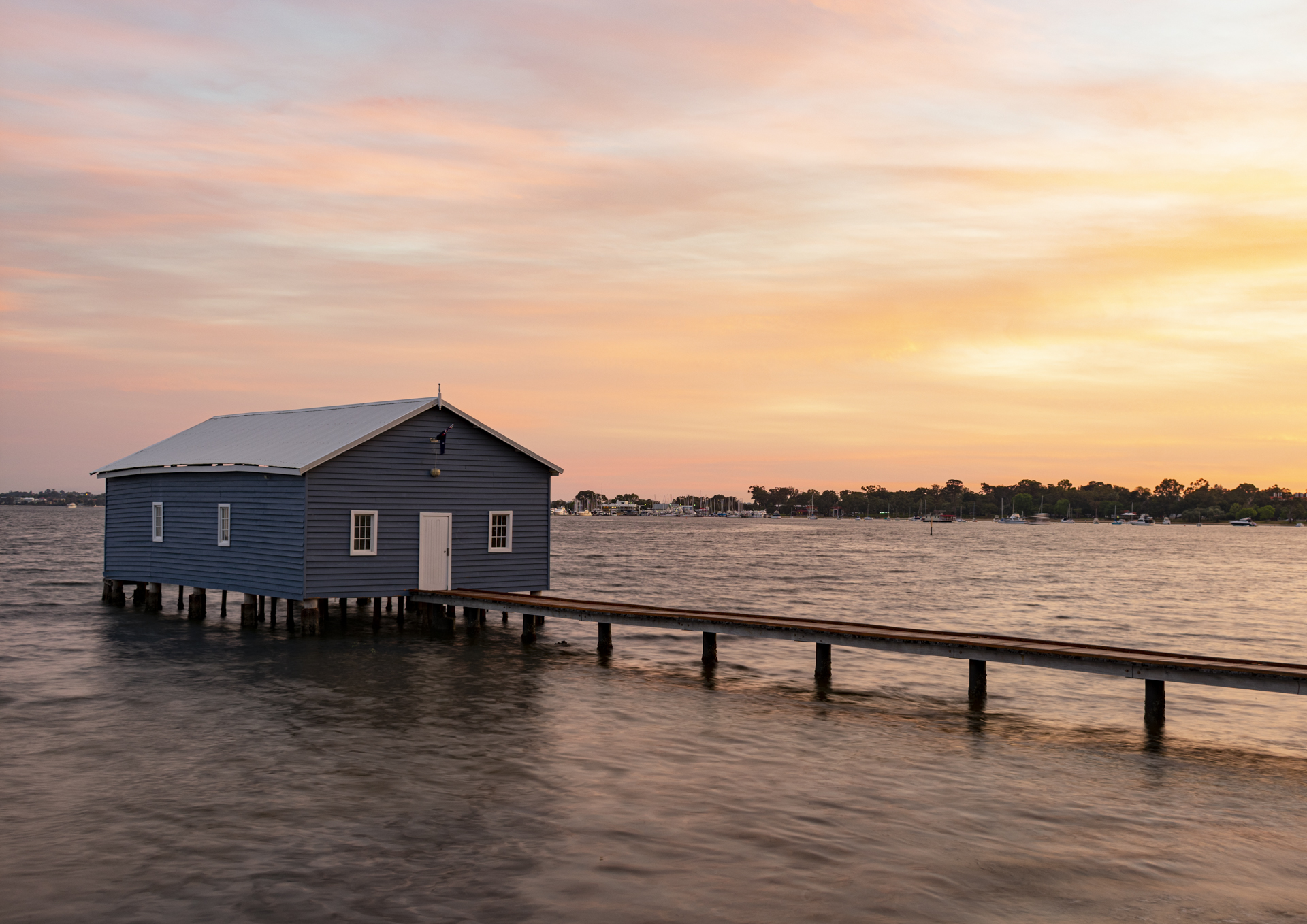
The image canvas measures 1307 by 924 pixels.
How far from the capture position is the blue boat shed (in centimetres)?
2838

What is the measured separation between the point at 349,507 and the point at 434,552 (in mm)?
2895

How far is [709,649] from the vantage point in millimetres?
26812

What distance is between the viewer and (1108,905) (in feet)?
35.6

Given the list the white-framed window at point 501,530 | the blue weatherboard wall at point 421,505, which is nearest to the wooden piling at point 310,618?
the blue weatherboard wall at point 421,505

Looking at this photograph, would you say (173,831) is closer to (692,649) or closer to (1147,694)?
(1147,694)

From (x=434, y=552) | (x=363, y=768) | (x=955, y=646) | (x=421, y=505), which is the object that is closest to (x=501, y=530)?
(x=434, y=552)

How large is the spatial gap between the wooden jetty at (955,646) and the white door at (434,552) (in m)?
0.58

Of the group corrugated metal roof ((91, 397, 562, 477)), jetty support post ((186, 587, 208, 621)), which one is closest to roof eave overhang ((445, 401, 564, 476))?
corrugated metal roof ((91, 397, 562, 477))

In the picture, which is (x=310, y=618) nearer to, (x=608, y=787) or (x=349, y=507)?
(x=349, y=507)

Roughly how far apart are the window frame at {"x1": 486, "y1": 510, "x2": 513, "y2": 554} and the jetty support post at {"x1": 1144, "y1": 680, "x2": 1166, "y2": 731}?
18.2m

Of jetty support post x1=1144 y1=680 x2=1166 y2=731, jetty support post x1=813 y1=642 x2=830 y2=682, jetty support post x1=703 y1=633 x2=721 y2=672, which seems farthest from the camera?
jetty support post x1=703 y1=633 x2=721 y2=672

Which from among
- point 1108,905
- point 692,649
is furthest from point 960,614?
point 1108,905

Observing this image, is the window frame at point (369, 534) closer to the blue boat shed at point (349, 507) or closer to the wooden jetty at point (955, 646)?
the blue boat shed at point (349, 507)

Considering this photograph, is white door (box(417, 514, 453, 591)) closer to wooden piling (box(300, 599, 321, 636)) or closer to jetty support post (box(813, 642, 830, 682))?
wooden piling (box(300, 599, 321, 636))
